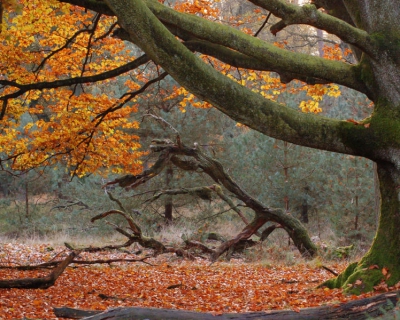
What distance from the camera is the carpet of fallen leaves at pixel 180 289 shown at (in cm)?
629

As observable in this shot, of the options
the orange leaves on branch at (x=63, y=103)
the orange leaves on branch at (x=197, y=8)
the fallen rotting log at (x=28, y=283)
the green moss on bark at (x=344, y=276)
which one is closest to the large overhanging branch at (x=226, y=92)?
the green moss on bark at (x=344, y=276)

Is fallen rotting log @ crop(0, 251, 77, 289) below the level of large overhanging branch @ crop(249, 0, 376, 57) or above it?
below

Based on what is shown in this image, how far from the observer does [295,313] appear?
436 cm

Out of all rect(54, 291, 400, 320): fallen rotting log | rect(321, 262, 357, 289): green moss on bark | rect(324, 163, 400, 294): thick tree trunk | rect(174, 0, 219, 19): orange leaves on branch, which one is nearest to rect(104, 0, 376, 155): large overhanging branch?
rect(324, 163, 400, 294): thick tree trunk

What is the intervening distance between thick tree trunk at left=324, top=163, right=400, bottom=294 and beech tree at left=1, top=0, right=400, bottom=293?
11mm

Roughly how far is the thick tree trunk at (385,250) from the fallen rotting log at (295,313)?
195 cm

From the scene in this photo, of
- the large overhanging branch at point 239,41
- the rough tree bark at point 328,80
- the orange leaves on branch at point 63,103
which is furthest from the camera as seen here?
the orange leaves on branch at point 63,103

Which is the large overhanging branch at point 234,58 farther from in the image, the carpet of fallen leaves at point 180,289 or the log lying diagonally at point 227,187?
the log lying diagonally at point 227,187

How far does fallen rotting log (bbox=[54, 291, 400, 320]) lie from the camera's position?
4.11 m

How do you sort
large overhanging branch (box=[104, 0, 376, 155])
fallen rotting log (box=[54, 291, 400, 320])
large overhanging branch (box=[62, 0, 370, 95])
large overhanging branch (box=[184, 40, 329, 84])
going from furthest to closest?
1. large overhanging branch (box=[184, 40, 329, 84])
2. large overhanging branch (box=[62, 0, 370, 95])
3. large overhanging branch (box=[104, 0, 376, 155])
4. fallen rotting log (box=[54, 291, 400, 320])

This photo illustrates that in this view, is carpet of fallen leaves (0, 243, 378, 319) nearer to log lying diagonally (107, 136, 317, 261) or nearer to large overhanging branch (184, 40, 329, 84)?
log lying diagonally (107, 136, 317, 261)

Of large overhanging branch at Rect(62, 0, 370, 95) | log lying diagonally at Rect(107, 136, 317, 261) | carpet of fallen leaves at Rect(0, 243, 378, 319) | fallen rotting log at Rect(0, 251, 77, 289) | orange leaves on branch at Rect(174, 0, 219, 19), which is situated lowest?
carpet of fallen leaves at Rect(0, 243, 378, 319)

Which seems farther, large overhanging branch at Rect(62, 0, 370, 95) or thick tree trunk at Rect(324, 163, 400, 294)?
thick tree trunk at Rect(324, 163, 400, 294)

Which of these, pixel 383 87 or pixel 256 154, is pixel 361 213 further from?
pixel 383 87
